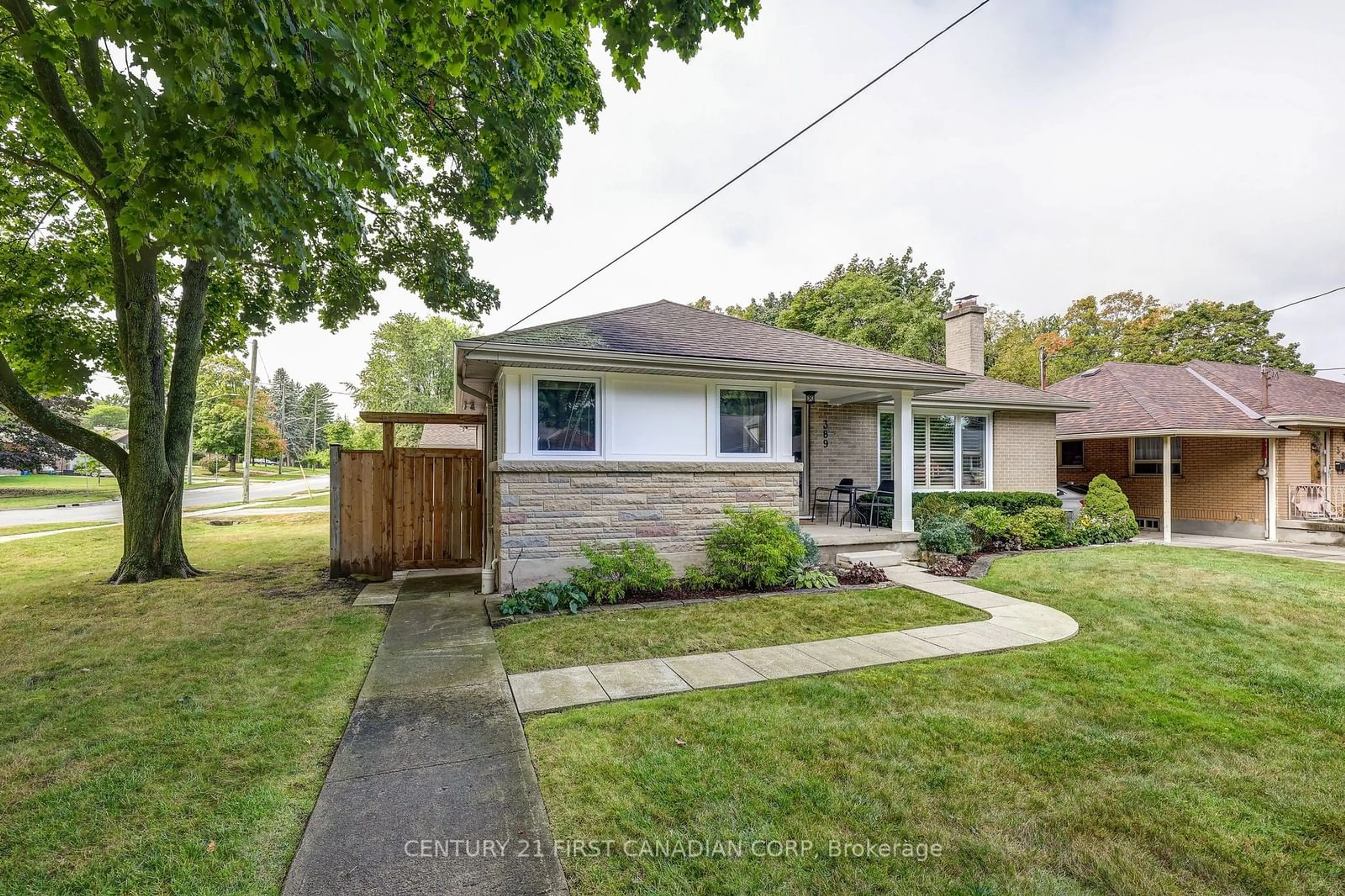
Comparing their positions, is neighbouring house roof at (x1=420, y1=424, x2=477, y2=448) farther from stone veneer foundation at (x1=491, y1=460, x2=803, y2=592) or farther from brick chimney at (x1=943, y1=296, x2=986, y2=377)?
brick chimney at (x1=943, y1=296, x2=986, y2=377)

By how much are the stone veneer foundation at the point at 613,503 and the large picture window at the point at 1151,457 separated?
41.3ft

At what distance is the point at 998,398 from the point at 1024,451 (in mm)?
1626

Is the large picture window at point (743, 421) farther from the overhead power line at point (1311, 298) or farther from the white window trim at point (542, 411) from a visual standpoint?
the overhead power line at point (1311, 298)

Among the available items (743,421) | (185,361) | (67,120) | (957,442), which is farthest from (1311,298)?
(185,361)

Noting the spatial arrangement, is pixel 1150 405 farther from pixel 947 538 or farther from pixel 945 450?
pixel 947 538

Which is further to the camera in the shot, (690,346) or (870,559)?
(870,559)

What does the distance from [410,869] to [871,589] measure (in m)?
6.68

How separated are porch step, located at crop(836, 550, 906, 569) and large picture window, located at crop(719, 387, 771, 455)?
218 cm

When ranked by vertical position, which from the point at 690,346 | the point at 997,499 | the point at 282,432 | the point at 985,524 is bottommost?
the point at 985,524

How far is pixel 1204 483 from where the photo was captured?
14195mm

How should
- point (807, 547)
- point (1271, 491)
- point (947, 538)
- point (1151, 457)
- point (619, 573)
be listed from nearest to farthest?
point (619, 573)
point (807, 547)
point (947, 538)
point (1271, 491)
point (1151, 457)

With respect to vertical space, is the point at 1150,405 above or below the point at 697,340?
below

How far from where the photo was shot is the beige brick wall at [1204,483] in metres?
13.3

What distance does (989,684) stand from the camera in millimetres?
4320
